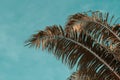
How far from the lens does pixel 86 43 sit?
11.3 m

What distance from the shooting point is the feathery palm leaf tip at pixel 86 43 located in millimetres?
11102

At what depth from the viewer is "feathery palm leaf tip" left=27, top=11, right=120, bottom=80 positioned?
11102 millimetres

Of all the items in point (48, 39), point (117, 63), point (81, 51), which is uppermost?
point (48, 39)

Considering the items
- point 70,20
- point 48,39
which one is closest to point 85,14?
point 70,20

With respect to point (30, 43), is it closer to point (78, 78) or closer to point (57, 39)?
point (57, 39)

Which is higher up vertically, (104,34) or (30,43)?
(30,43)

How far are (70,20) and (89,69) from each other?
1.64 metres

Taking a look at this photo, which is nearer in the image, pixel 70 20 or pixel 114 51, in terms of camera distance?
pixel 114 51

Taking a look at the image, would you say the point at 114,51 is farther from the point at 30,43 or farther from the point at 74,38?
the point at 30,43

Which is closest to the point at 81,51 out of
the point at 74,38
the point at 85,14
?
the point at 74,38

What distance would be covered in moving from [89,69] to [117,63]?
0.83m

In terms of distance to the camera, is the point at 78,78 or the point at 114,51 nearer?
the point at 114,51

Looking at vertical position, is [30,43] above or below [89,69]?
above

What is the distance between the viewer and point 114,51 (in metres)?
10.8
